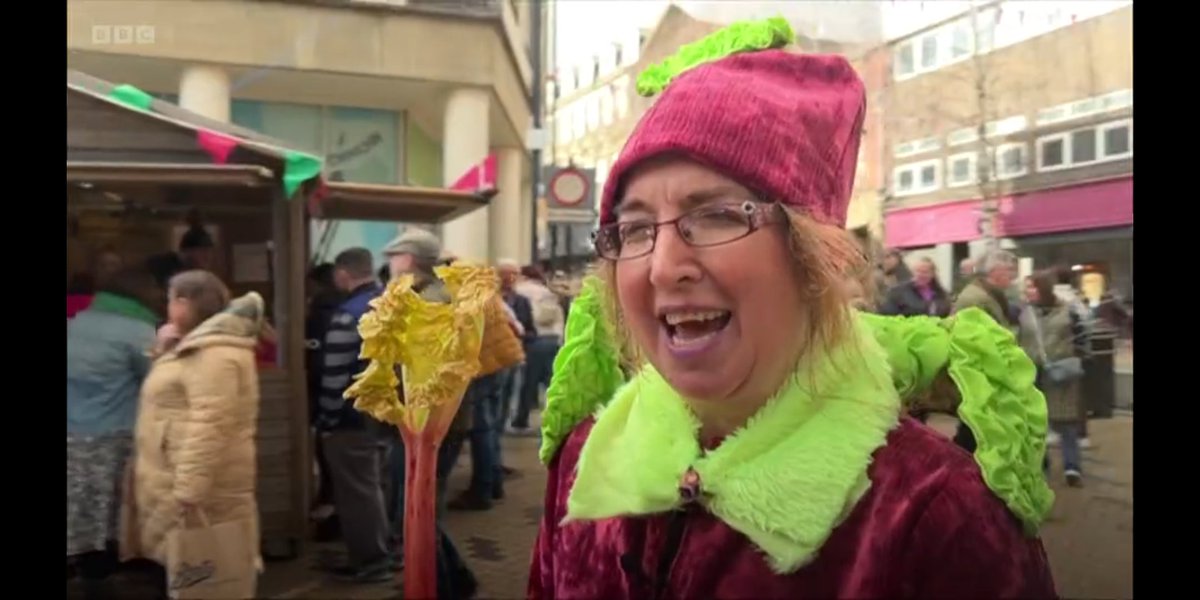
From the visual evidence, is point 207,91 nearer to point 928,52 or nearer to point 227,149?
point 227,149

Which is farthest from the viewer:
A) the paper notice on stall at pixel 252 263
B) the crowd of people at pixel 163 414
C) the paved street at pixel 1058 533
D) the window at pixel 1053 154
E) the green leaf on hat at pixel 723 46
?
the crowd of people at pixel 163 414

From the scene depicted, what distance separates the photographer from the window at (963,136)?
1.37 metres

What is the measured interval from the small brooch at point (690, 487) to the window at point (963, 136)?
75cm

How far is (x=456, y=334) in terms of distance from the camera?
131 cm

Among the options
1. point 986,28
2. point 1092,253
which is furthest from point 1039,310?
point 986,28

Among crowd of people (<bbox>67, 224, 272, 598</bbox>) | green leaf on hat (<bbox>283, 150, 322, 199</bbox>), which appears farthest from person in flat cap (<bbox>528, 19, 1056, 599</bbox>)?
crowd of people (<bbox>67, 224, 272, 598</bbox>)

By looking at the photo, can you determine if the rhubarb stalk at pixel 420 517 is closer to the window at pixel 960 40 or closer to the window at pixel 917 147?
the window at pixel 917 147

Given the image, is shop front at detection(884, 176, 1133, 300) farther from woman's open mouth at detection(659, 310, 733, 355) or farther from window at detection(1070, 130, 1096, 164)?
woman's open mouth at detection(659, 310, 733, 355)

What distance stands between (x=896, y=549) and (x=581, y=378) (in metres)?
0.42

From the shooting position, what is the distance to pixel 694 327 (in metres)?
0.82

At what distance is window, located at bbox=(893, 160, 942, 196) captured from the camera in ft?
4.09

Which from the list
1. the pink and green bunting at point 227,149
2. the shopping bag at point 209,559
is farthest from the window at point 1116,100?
the shopping bag at point 209,559
